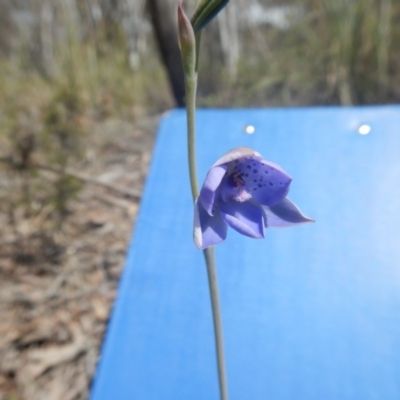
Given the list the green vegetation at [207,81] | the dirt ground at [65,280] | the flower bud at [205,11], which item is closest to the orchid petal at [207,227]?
the flower bud at [205,11]

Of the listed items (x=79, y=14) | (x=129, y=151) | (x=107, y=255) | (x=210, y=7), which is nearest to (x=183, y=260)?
(x=107, y=255)

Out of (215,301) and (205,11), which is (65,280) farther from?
(205,11)

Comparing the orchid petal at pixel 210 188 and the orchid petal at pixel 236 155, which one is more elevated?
the orchid petal at pixel 236 155

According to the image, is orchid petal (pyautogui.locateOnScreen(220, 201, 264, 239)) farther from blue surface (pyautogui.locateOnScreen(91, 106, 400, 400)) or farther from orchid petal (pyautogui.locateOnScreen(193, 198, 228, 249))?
blue surface (pyautogui.locateOnScreen(91, 106, 400, 400))

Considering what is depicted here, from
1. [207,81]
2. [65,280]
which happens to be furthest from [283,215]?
[207,81]

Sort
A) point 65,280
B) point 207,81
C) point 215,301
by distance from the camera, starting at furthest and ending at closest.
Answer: point 207,81 → point 65,280 → point 215,301

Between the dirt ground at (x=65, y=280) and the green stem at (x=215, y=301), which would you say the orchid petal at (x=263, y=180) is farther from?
the dirt ground at (x=65, y=280)

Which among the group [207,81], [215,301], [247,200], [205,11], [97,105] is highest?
[207,81]

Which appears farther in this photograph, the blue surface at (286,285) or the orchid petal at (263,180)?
the blue surface at (286,285)
